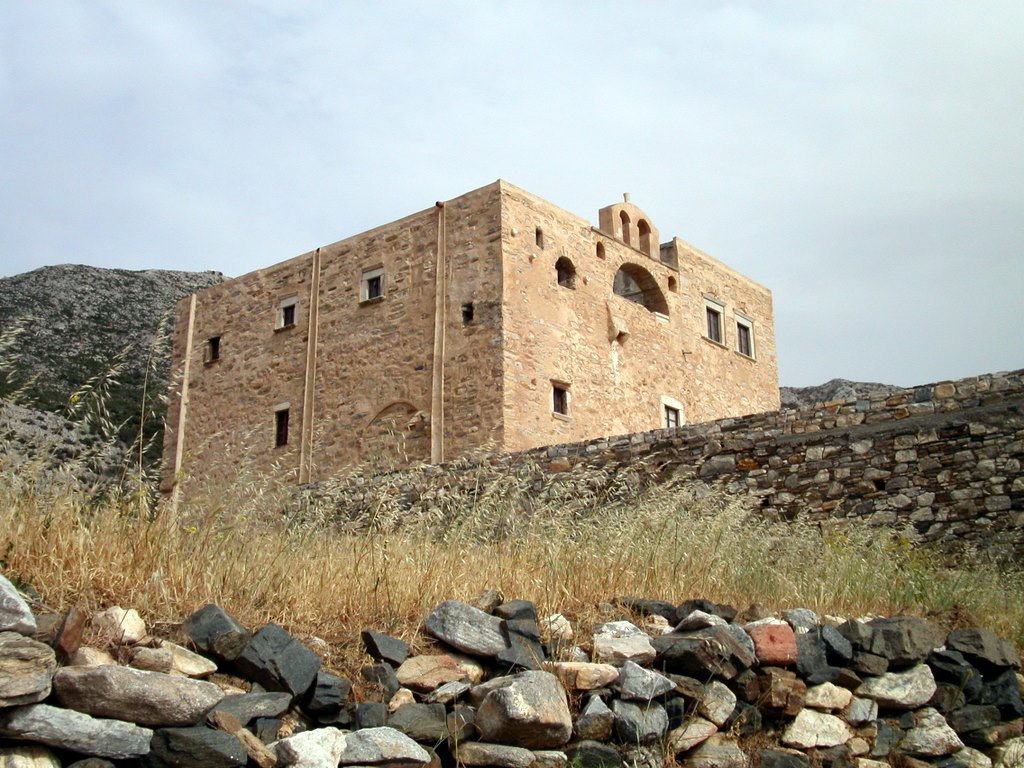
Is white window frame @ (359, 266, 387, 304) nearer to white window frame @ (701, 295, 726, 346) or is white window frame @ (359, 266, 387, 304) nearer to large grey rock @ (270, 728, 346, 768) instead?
white window frame @ (701, 295, 726, 346)

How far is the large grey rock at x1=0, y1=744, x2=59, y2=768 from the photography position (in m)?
3.46

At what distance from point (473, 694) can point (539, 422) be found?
552 inches

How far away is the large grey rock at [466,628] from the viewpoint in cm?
489

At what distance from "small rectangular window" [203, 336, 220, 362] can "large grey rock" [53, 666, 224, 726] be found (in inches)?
781

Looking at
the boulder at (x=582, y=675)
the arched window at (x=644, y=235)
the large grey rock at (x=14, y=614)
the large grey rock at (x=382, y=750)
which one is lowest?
the large grey rock at (x=382, y=750)

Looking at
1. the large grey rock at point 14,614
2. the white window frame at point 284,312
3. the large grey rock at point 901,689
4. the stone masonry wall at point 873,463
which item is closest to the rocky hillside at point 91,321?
the white window frame at point 284,312

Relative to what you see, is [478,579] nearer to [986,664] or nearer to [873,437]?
[986,664]

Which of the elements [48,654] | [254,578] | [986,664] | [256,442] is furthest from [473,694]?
[256,442]

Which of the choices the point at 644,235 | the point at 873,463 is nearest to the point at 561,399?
the point at 644,235

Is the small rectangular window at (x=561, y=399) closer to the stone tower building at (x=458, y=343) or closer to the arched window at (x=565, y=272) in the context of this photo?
the stone tower building at (x=458, y=343)

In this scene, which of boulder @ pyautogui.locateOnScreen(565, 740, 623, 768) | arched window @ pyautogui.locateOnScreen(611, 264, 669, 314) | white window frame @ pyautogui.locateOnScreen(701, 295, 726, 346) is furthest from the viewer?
white window frame @ pyautogui.locateOnScreen(701, 295, 726, 346)

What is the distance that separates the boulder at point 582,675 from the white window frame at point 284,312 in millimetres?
17516

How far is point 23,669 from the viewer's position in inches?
140

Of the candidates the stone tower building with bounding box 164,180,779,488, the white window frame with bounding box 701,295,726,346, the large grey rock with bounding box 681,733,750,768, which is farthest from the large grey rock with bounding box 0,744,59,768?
the white window frame with bounding box 701,295,726,346
